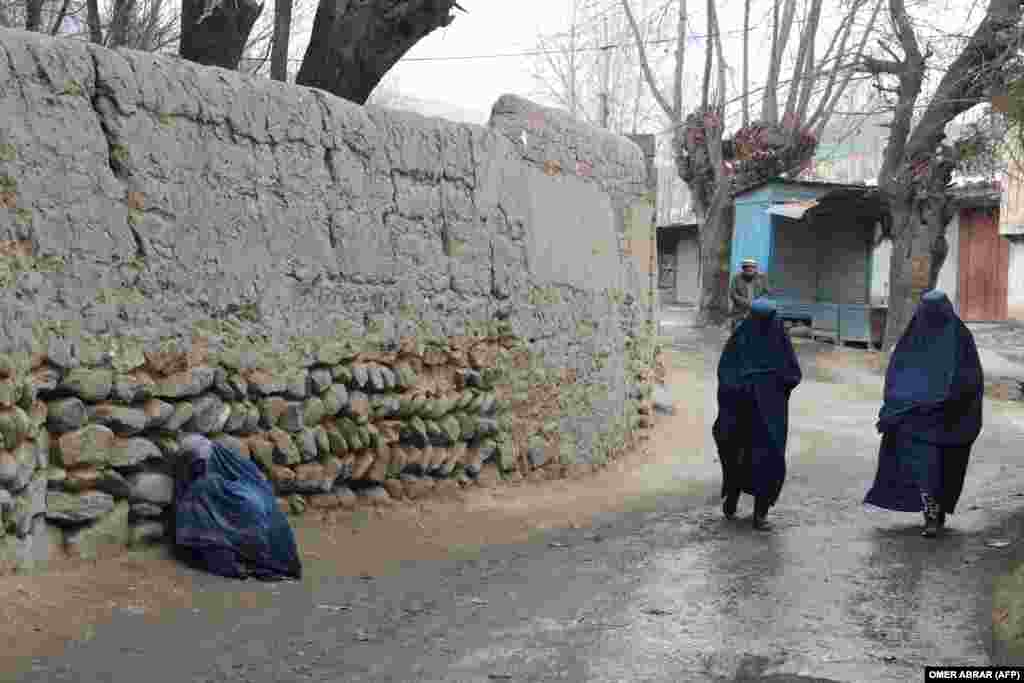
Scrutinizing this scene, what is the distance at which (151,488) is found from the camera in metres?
5.43

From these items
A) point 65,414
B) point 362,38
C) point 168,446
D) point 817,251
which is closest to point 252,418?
point 168,446

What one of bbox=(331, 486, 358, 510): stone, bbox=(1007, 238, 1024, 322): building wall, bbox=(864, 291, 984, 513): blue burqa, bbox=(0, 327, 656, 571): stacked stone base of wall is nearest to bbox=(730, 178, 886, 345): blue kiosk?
bbox=(1007, 238, 1024, 322): building wall

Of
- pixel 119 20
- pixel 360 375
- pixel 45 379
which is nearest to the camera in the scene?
pixel 45 379

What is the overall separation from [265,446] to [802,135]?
56.6 ft

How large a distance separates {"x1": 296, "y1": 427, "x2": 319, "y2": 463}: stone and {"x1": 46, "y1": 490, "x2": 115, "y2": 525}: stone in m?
1.23

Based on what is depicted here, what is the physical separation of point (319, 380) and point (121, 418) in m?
1.34

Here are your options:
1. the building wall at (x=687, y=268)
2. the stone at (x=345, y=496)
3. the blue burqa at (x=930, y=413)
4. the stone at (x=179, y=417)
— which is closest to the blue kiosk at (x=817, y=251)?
the building wall at (x=687, y=268)

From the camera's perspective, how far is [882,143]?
55562mm

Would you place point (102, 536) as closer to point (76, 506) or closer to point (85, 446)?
point (76, 506)

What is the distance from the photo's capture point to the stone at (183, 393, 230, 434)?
5648 mm

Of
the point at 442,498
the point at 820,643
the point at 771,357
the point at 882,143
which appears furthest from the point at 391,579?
the point at 882,143

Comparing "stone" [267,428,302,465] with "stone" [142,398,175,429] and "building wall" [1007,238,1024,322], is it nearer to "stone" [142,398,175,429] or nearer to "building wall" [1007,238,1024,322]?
"stone" [142,398,175,429]

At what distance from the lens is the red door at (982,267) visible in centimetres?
2506

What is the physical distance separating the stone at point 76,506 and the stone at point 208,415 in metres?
0.55
